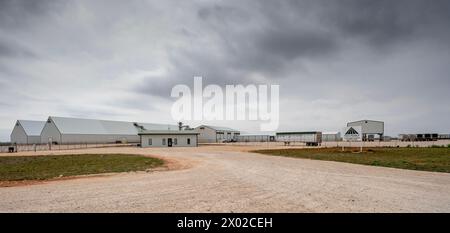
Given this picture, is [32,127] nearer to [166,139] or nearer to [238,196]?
[166,139]

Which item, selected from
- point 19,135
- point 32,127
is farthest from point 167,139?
point 19,135

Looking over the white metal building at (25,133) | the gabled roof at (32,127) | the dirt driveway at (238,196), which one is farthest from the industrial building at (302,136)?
the gabled roof at (32,127)

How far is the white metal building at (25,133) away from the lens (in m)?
67.4

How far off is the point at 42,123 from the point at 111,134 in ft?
60.8

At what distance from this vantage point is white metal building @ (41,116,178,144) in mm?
65331

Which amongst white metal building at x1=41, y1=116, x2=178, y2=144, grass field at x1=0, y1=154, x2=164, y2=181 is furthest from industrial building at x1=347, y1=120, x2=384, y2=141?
grass field at x1=0, y1=154, x2=164, y2=181

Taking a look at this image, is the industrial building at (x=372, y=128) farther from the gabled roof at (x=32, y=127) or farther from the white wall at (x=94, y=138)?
the gabled roof at (x=32, y=127)

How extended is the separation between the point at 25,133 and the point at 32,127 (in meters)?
3.33

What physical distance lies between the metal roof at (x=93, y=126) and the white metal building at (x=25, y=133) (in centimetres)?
774

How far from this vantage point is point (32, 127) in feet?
230
